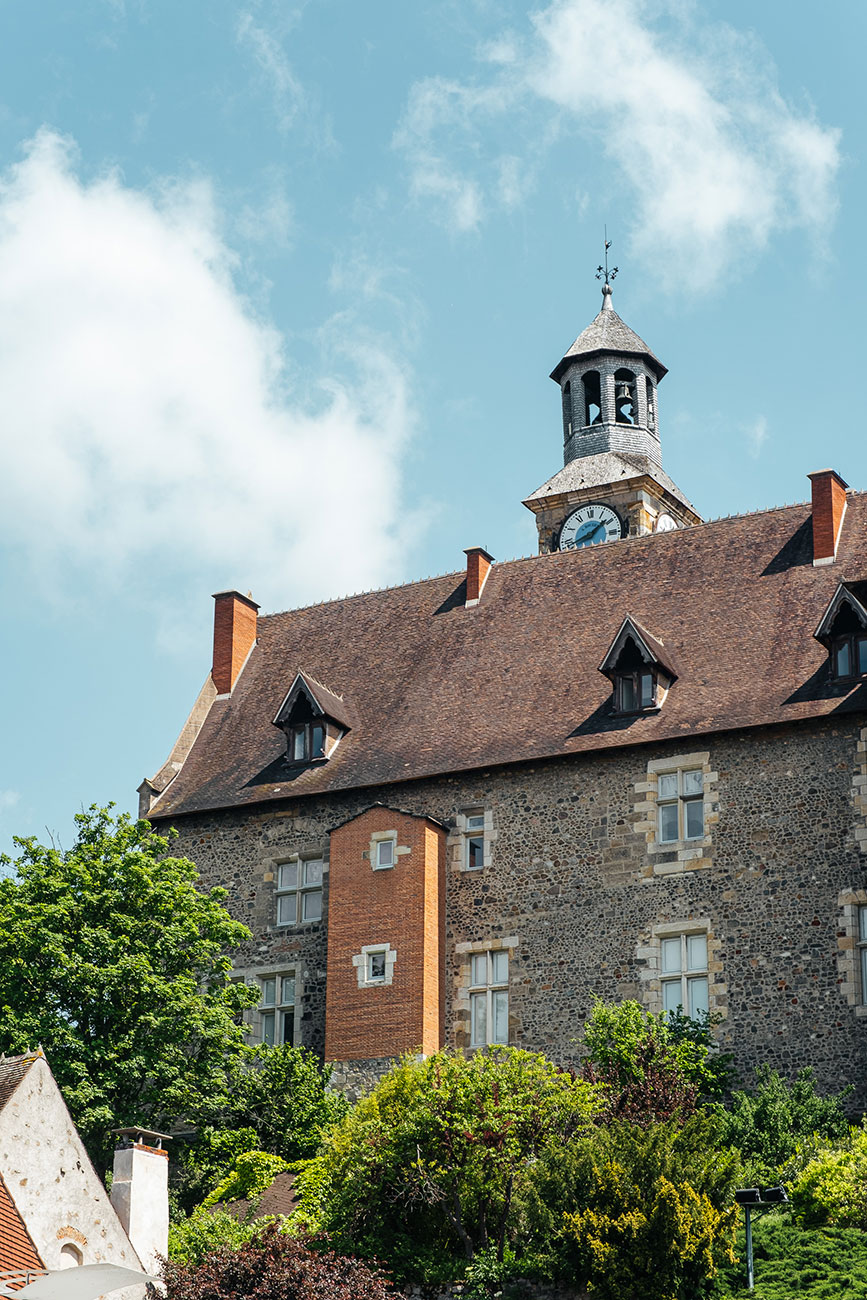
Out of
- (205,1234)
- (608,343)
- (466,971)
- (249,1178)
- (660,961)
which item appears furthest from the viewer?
(608,343)

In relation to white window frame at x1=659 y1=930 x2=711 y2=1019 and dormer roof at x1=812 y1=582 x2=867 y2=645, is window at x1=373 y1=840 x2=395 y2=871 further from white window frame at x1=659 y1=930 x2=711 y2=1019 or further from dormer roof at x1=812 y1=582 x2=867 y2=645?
dormer roof at x1=812 y1=582 x2=867 y2=645

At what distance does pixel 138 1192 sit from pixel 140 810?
1414cm

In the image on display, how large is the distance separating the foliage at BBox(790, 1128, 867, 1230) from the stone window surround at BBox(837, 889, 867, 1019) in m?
3.84

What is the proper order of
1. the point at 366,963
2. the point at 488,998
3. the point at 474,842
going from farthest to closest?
the point at 474,842 → the point at 366,963 → the point at 488,998

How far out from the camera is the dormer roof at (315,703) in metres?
38.7

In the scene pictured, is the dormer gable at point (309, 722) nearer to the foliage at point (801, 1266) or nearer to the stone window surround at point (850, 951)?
the stone window surround at point (850, 951)

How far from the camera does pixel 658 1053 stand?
102 feet

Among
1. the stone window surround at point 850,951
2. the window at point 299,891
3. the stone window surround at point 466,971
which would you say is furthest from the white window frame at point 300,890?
the stone window surround at point 850,951

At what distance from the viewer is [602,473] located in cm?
5800

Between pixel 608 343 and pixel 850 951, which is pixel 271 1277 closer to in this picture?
pixel 850 951

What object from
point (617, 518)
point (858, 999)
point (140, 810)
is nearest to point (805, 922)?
point (858, 999)

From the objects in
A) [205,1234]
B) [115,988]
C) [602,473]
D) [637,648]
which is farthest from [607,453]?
[205,1234]

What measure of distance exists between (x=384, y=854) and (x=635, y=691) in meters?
5.29

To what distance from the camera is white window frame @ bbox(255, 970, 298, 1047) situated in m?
36.7
